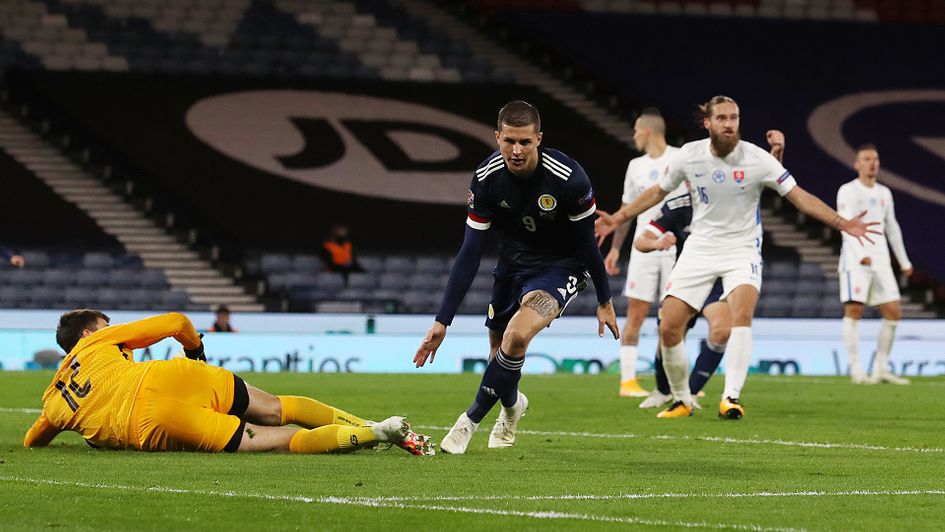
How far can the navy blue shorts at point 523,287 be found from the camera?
27.3ft

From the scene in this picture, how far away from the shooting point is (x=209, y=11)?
31.2m

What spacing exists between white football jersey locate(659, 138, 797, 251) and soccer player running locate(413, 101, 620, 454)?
2701 mm

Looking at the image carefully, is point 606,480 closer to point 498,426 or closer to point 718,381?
point 498,426

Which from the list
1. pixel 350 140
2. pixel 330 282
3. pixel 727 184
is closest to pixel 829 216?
pixel 727 184

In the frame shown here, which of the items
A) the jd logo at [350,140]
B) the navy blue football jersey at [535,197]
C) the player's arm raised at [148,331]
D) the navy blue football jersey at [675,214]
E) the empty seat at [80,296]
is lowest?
the empty seat at [80,296]

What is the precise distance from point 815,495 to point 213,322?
602 inches

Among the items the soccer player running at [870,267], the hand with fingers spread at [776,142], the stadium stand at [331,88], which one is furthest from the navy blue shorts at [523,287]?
the stadium stand at [331,88]

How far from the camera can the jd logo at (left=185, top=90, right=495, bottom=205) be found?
28828 millimetres

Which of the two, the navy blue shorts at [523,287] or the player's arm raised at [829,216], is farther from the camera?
the player's arm raised at [829,216]

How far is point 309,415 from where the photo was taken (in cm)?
852

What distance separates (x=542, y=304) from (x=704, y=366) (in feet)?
13.4

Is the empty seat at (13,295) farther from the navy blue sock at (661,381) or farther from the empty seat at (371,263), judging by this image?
the navy blue sock at (661,381)

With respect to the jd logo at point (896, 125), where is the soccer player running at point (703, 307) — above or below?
below

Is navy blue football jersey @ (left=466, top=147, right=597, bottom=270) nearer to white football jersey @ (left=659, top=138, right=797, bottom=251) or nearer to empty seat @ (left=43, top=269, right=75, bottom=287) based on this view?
white football jersey @ (left=659, top=138, right=797, bottom=251)
